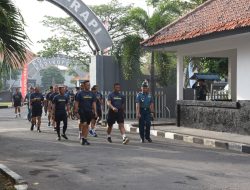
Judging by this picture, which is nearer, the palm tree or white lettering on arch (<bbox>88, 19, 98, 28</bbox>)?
the palm tree

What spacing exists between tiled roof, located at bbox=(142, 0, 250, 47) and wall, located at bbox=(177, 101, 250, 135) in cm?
223

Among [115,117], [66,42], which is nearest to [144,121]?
[115,117]

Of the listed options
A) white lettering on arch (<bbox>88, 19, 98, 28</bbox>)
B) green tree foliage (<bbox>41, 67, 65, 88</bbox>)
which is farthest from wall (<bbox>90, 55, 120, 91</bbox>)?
green tree foliage (<bbox>41, 67, 65, 88</bbox>)

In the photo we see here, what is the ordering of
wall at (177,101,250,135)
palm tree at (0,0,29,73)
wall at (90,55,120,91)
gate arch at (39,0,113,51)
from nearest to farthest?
palm tree at (0,0,29,73) → wall at (177,101,250,135) → gate arch at (39,0,113,51) → wall at (90,55,120,91)

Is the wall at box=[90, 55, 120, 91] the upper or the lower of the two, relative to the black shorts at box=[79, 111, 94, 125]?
upper

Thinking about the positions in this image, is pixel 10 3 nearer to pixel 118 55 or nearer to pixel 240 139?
pixel 240 139

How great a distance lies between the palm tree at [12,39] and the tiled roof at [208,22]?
241 inches

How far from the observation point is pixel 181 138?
14055 millimetres

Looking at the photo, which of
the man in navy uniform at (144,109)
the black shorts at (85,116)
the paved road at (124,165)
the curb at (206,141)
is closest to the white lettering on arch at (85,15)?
the curb at (206,141)

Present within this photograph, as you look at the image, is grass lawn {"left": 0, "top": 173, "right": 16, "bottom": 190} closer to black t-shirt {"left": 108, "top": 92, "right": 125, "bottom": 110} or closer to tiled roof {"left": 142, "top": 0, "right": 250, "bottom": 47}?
black t-shirt {"left": 108, "top": 92, "right": 125, "bottom": 110}

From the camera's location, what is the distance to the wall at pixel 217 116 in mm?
13672

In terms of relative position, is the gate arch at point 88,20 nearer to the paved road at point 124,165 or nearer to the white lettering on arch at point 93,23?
the white lettering on arch at point 93,23

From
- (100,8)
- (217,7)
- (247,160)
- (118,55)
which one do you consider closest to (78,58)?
(100,8)

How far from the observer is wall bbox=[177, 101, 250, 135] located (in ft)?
44.9
